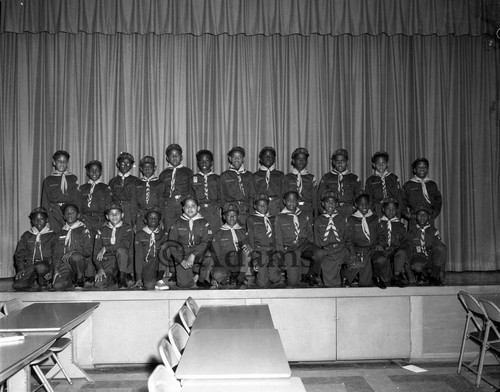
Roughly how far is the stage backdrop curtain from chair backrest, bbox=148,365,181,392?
5279 millimetres

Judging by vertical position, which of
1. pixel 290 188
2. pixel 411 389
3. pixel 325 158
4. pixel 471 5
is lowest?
pixel 411 389

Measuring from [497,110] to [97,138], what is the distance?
6.36 meters

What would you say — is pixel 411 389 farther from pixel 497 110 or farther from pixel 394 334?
pixel 497 110

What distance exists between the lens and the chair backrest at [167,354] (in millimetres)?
2425

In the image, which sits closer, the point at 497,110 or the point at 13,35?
the point at 13,35

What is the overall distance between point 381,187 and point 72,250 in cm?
409

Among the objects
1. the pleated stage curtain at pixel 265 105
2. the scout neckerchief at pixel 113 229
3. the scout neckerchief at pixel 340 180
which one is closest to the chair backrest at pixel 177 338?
the scout neckerchief at pixel 113 229

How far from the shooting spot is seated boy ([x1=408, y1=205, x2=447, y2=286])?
5496mm

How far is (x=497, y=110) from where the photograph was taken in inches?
299

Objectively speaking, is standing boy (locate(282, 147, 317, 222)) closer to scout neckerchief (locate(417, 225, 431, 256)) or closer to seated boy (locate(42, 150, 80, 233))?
scout neckerchief (locate(417, 225, 431, 256))

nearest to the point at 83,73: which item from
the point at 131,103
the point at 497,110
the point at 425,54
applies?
the point at 131,103

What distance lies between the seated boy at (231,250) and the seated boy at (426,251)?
2025 mm

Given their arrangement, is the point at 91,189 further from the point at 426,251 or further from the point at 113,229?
the point at 426,251

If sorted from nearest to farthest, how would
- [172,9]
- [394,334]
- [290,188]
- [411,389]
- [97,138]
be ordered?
[411,389] < [394,334] < [290,188] < [172,9] < [97,138]
